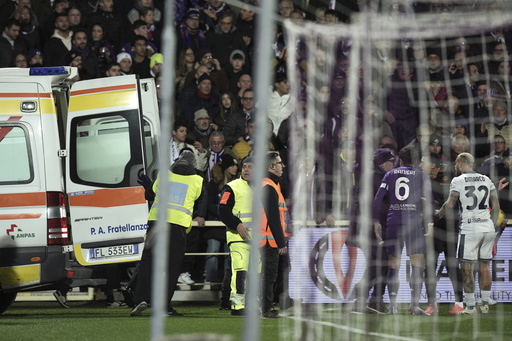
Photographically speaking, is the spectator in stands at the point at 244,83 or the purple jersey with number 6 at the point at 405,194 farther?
the spectator in stands at the point at 244,83

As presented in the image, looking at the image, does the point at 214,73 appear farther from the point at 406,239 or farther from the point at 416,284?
the point at 416,284

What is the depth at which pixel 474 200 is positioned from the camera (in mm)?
12766

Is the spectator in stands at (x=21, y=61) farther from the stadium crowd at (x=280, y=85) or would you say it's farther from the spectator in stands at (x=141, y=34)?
the spectator in stands at (x=141, y=34)

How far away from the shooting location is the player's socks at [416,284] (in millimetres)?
13020

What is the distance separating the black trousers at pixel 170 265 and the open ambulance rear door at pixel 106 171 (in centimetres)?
130

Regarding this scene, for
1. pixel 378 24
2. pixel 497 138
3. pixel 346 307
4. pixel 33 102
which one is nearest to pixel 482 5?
pixel 378 24

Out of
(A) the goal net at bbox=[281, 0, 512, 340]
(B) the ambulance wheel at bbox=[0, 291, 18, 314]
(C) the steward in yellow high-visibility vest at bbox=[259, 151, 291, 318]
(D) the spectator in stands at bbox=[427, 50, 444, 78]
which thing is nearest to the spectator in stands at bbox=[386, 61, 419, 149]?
(A) the goal net at bbox=[281, 0, 512, 340]

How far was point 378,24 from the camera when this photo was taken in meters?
11.3

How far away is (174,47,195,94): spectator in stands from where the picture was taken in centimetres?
1747

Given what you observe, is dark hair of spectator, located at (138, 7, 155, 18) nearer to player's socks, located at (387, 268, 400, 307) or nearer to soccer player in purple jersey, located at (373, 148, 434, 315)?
soccer player in purple jersey, located at (373, 148, 434, 315)

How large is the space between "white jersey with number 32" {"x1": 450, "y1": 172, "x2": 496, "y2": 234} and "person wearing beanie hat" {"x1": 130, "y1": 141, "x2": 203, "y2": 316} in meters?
3.28

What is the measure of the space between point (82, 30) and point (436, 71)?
240 inches

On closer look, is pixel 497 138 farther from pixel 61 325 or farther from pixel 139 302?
pixel 61 325

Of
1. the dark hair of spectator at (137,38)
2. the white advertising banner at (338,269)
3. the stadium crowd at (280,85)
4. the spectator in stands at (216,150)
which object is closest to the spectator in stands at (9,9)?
the stadium crowd at (280,85)
